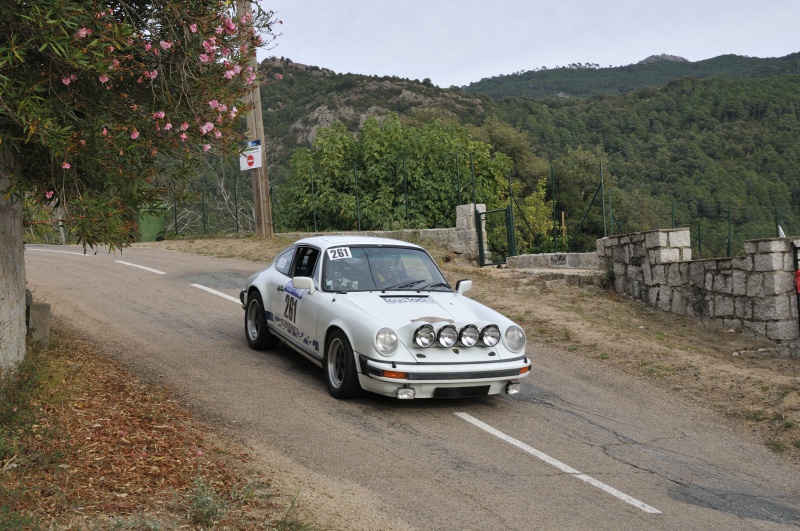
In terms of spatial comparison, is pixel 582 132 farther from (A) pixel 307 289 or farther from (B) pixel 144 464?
(B) pixel 144 464

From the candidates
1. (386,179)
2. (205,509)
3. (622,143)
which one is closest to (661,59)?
(622,143)

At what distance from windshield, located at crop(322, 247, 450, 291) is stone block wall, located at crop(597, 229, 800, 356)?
6.54 m

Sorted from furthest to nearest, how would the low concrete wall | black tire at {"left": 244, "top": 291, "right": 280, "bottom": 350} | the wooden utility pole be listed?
the low concrete wall, the wooden utility pole, black tire at {"left": 244, "top": 291, "right": 280, "bottom": 350}

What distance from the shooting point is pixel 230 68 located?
24.4 feet

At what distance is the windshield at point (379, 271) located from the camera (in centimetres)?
889

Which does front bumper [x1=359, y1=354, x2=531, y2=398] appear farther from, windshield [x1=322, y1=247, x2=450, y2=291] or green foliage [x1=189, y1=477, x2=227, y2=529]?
green foliage [x1=189, y1=477, x2=227, y2=529]

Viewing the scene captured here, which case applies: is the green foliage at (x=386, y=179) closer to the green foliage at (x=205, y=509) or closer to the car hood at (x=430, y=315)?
the car hood at (x=430, y=315)

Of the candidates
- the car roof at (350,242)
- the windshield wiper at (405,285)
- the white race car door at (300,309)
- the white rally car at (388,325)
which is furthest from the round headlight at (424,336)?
the car roof at (350,242)

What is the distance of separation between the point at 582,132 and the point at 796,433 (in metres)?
47.6

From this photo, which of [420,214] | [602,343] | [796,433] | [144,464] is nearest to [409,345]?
[144,464]

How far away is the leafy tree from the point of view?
5.93 meters

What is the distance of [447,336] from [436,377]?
43 cm

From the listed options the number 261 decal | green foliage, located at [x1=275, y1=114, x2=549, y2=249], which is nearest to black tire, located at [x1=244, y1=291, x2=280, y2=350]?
the number 261 decal

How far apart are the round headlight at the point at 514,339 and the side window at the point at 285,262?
2998 mm
